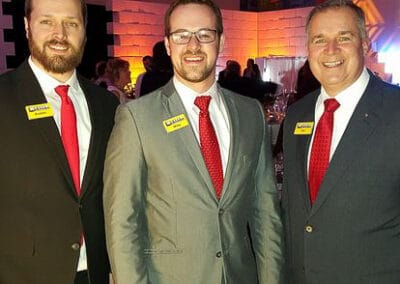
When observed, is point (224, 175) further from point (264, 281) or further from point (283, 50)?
point (283, 50)

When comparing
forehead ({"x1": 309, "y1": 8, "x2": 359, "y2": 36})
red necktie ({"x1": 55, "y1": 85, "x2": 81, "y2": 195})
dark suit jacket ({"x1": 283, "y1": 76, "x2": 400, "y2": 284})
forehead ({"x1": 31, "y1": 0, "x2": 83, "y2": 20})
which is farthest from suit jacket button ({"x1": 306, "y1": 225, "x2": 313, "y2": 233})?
forehead ({"x1": 31, "y1": 0, "x2": 83, "y2": 20})

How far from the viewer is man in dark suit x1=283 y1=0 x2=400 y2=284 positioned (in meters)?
1.79

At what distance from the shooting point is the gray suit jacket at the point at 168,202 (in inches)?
67.0

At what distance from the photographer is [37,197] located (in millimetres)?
1801

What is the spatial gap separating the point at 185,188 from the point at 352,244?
2.20ft

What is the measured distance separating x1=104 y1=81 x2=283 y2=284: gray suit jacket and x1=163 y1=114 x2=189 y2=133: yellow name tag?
0.05 feet

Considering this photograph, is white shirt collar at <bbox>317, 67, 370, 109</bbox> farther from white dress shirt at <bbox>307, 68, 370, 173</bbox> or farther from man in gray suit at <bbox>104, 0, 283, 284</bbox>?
man in gray suit at <bbox>104, 0, 283, 284</bbox>

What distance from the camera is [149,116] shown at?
176 cm

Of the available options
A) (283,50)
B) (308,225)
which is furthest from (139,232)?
(283,50)

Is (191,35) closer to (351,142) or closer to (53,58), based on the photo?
(53,58)

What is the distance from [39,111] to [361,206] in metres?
1.26

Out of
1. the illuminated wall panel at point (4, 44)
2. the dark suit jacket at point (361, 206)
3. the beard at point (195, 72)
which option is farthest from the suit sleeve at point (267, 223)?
the illuminated wall panel at point (4, 44)

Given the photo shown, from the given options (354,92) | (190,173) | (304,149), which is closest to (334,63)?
(354,92)

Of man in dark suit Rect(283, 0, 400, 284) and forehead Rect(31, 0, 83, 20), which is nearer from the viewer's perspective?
man in dark suit Rect(283, 0, 400, 284)
